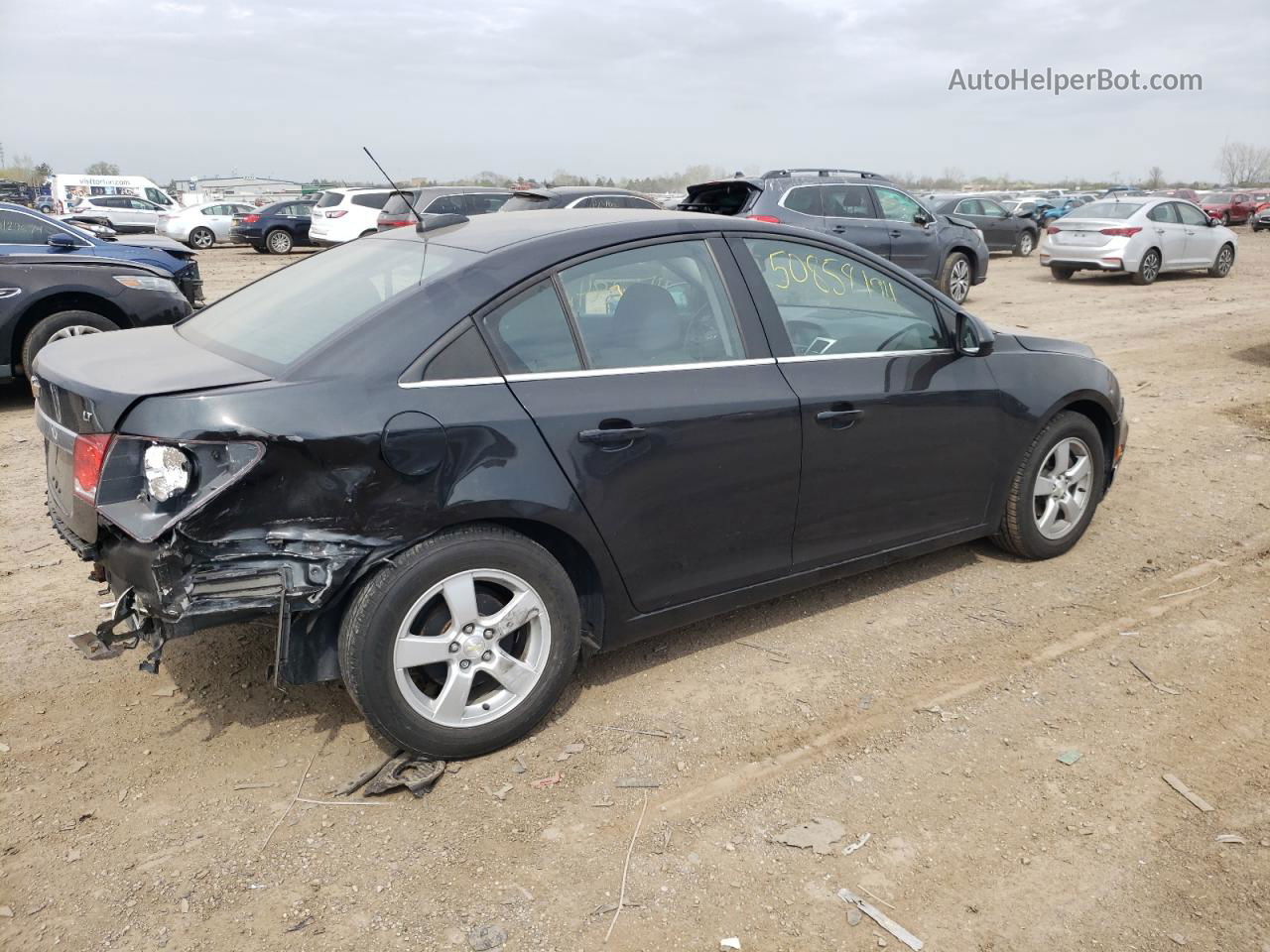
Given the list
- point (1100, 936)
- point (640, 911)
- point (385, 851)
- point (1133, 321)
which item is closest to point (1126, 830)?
point (1100, 936)

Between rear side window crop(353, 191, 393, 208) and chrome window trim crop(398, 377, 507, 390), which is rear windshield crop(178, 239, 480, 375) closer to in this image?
chrome window trim crop(398, 377, 507, 390)

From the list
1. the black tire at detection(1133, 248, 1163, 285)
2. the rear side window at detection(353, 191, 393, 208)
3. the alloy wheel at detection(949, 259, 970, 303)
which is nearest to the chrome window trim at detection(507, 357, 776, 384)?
the alloy wheel at detection(949, 259, 970, 303)

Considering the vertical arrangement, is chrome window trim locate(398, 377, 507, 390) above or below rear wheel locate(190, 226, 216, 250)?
below

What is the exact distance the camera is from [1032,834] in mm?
2896

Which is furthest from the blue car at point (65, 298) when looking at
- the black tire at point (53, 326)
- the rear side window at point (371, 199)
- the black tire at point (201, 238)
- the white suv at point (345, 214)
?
the black tire at point (201, 238)

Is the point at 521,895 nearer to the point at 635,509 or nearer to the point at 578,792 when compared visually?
the point at 578,792

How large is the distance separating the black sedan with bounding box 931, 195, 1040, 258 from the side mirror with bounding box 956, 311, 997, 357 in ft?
71.5

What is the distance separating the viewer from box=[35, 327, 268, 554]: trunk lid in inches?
114

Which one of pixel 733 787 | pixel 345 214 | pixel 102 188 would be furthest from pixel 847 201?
pixel 102 188

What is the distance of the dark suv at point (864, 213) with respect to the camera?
12461 mm

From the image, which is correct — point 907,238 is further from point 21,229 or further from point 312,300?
point 312,300

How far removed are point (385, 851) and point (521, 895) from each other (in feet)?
1.43

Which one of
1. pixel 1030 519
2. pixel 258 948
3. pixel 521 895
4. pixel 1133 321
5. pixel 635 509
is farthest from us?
pixel 1133 321

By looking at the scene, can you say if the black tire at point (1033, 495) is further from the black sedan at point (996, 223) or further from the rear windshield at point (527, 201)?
the black sedan at point (996, 223)
